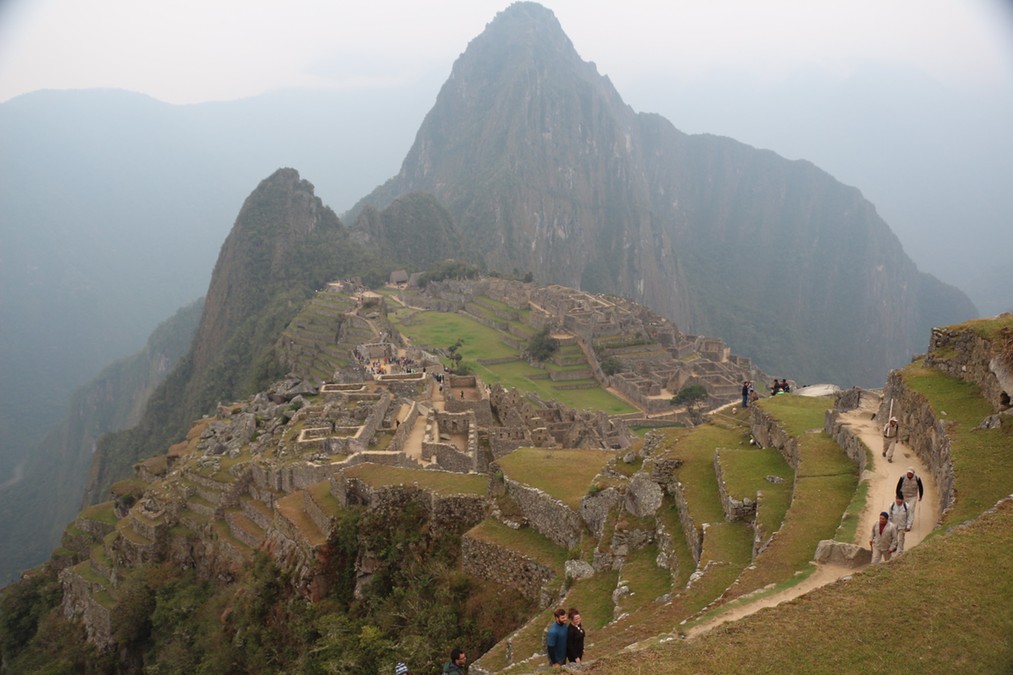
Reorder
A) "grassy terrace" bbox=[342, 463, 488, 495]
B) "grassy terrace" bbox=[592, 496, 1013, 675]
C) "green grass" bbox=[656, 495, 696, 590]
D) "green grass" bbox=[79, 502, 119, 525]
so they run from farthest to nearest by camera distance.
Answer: "green grass" bbox=[79, 502, 119, 525], "grassy terrace" bbox=[342, 463, 488, 495], "green grass" bbox=[656, 495, 696, 590], "grassy terrace" bbox=[592, 496, 1013, 675]

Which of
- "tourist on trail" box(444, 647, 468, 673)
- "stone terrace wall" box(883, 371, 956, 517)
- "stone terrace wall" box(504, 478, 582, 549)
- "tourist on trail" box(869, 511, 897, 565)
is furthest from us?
"stone terrace wall" box(504, 478, 582, 549)

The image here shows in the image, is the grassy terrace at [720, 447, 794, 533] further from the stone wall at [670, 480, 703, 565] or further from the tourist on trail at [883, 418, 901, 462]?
the tourist on trail at [883, 418, 901, 462]

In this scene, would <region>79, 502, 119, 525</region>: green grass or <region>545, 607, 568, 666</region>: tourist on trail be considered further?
<region>79, 502, 119, 525</region>: green grass

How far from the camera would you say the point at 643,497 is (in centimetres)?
1216

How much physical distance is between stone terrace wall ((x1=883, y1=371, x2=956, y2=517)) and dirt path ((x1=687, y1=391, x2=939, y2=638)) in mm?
167

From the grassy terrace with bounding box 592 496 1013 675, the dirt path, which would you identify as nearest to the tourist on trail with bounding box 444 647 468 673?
the grassy terrace with bounding box 592 496 1013 675

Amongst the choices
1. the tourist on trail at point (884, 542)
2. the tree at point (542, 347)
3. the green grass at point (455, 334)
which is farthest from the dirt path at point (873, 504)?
the tree at point (542, 347)

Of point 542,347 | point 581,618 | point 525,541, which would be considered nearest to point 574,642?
point 581,618

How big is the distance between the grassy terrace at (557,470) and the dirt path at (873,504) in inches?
197

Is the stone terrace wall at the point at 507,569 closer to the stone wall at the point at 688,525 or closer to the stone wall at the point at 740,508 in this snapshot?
the stone wall at the point at 688,525

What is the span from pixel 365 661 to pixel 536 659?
442 centimetres

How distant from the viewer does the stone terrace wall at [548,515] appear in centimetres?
1262

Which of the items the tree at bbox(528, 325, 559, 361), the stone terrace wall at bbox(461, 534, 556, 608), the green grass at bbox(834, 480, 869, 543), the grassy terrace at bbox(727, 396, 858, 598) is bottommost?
the tree at bbox(528, 325, 559, 361)

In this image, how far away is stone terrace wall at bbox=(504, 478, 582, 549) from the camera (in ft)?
41.4
